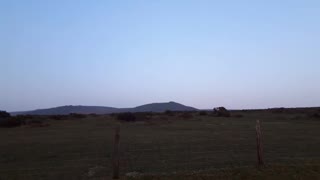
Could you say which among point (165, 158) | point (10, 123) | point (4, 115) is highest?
point (4, 115)

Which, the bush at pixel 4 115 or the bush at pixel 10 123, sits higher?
the bush at pixel 4 115

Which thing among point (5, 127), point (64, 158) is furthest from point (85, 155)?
point (5, 127)

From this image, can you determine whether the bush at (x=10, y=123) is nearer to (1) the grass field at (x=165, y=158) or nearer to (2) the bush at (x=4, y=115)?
(2) the bush at (x=4, y=115)

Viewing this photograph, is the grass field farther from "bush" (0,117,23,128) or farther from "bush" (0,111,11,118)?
"bush" (0,111,11,118)

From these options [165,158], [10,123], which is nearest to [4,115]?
[10,123]

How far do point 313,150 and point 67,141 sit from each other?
65.1 ft

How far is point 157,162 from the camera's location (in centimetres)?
2486

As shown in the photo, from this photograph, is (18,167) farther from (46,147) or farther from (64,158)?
(46,147)

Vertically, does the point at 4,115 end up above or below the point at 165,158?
above

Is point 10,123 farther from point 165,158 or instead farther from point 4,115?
point 165,158

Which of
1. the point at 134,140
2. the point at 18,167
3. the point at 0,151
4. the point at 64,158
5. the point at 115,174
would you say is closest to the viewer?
the point at 115,174

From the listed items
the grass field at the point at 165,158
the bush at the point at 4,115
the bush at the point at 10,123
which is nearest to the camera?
the grass field at the point at 165,158

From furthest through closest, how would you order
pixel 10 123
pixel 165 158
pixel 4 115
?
pixel 4 115 < pixel 10 123 < pixel 165 158

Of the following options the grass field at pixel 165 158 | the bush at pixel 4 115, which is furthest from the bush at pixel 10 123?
the grass field at pixel 165 158
